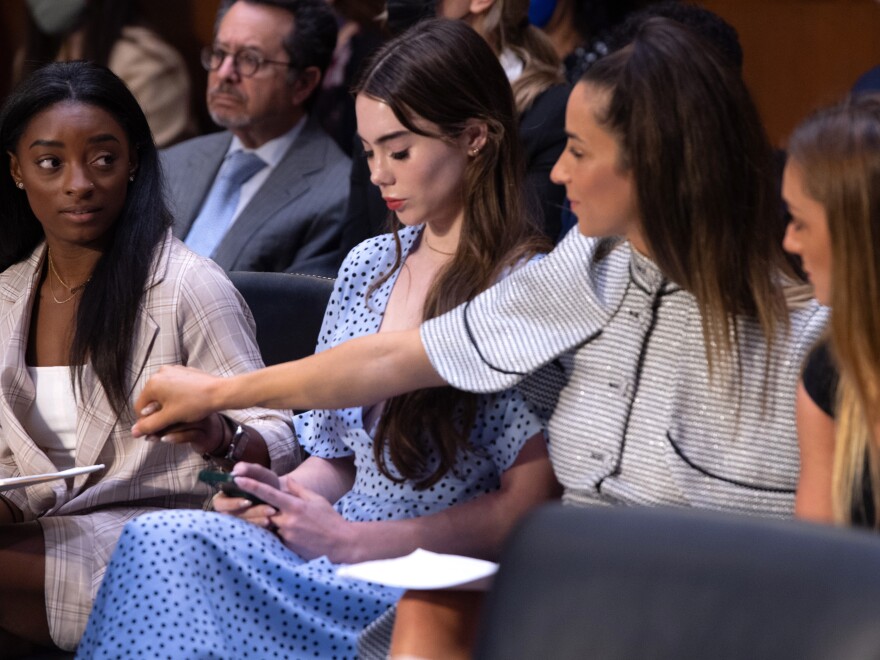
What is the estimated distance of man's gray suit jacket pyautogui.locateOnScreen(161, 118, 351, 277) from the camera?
10.7 feet

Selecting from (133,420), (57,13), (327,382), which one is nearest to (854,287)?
(327,382)

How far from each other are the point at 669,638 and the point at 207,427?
106 cm

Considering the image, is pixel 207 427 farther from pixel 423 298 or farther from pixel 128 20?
pixel 128 20

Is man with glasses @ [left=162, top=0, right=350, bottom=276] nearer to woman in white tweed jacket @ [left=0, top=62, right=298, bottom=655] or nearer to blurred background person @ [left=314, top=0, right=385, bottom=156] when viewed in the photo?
blurred background person @ [left=314, top=0, right=385, bottom=156]

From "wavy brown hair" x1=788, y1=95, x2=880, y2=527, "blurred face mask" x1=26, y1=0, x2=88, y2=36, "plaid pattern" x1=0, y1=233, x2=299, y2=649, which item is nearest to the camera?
"wavy brown hair" x1=788, y1=95, x2=880, y2=527

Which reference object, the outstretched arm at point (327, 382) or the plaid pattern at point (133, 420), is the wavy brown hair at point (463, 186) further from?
the plaid pattern at point (133, 420)

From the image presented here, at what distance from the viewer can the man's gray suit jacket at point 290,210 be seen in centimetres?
328

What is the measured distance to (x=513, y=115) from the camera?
82.7 inches

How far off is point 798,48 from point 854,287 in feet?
8.42

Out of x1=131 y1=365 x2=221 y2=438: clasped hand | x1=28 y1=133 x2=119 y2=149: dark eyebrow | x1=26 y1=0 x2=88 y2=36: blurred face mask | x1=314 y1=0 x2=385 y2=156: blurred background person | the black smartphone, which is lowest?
the black smartphone

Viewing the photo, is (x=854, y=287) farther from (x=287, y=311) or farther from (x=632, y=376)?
(x=287, y=311)

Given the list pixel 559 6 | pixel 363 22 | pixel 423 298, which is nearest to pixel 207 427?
pixel 423 298

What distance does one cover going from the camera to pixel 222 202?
3512 mm

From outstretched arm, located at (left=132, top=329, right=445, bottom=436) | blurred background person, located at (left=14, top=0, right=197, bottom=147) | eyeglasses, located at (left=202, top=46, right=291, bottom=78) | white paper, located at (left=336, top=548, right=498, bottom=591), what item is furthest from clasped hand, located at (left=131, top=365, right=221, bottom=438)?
blurred background person, located at (left=14, top=0, right=197, bottom=147)
